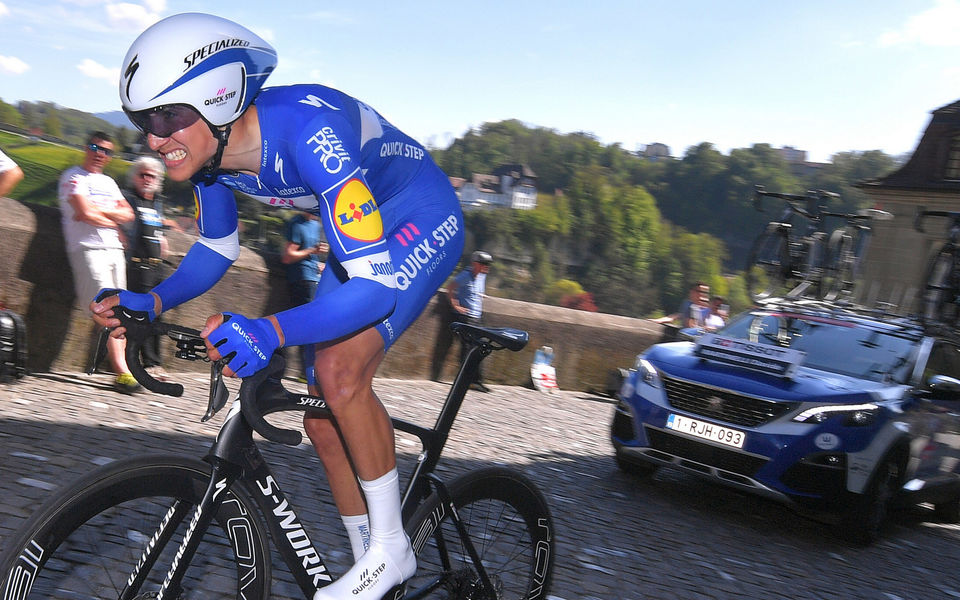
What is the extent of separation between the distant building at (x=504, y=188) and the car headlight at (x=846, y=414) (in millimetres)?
155783

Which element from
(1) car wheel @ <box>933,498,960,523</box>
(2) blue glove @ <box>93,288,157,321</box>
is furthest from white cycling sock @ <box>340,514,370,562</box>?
(1) car wheel @ <box>933,498,960,523</box>

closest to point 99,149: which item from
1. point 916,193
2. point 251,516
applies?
point 251,516

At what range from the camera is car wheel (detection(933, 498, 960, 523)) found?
7.84 meters

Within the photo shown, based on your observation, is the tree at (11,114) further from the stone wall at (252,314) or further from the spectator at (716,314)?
the spectator at (716,314)

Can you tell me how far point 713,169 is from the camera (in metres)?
147

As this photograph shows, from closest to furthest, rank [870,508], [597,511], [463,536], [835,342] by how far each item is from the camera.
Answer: [463,536], [597,511], [870,508], [835,342]

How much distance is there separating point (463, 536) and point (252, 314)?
242 inches

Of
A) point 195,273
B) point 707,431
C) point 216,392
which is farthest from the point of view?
point 707,431

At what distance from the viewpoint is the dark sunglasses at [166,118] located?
89.8 inches

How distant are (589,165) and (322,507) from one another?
160 metres

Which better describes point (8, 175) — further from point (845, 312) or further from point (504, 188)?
point (504, 188)

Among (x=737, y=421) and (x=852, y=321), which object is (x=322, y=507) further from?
(x=852, y=321)

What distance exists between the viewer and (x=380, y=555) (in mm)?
2518

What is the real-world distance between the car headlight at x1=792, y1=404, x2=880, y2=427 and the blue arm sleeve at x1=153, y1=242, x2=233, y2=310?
176 inches
